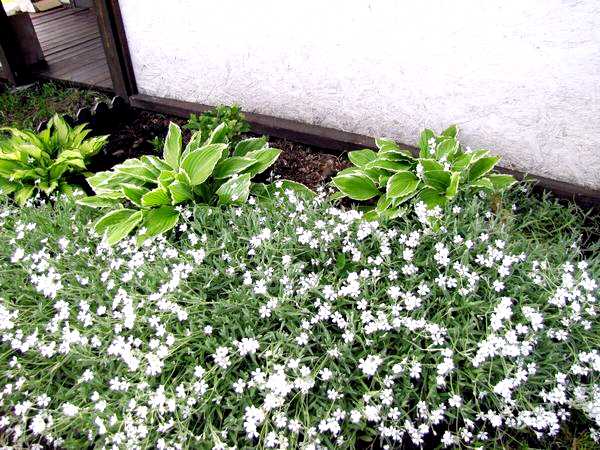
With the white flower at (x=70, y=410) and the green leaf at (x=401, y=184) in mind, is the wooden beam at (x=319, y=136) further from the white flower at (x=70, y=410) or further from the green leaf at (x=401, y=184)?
the white flower at (x=70, y=410)

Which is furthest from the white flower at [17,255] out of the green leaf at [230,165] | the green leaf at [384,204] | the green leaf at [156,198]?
the green leaf at [384,204]

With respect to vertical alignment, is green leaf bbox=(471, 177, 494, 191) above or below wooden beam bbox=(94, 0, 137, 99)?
below

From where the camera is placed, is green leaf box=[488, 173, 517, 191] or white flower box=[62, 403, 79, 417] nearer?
white flower box=[62, 403, 79, 417]

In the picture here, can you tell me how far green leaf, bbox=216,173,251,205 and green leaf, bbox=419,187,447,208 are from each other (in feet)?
3.30

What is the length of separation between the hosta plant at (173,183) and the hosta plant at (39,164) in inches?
15.2

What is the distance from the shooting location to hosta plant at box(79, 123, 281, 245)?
2.76 metres

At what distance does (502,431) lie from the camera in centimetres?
194

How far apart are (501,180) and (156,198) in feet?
6.66

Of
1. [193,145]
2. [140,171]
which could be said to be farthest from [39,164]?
[193,145]

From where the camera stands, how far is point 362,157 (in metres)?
3.24

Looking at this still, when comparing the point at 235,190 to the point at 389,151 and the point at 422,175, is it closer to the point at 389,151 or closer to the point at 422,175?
the point at 389,151

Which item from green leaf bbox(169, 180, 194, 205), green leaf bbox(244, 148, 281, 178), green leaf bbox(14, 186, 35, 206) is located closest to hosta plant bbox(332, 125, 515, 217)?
green leaf bbox(244, 148, 281, 178)

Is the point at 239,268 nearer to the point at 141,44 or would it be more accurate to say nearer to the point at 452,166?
the point at 452,166

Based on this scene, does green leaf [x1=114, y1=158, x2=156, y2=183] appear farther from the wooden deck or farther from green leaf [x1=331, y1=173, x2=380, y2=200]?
the wooden deck
